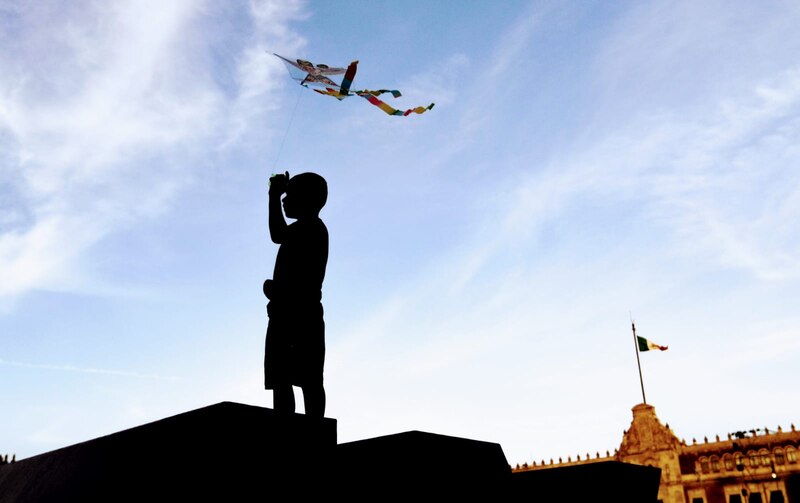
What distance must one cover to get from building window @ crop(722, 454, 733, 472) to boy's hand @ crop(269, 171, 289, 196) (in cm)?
4227

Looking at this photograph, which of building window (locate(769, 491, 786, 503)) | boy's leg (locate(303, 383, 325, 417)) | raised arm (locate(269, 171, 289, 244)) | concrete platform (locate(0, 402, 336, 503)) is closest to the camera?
concrete platform (locate(0, 402, 336, 503))

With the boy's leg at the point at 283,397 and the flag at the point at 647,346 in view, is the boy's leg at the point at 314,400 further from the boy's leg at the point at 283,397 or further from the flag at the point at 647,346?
the flag at the point at 647,346

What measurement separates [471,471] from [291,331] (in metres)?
1.72

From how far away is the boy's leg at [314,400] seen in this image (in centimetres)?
479

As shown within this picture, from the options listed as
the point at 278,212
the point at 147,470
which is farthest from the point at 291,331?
the point at 147,470

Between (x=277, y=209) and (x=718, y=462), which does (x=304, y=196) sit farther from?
(x=718, y=462)

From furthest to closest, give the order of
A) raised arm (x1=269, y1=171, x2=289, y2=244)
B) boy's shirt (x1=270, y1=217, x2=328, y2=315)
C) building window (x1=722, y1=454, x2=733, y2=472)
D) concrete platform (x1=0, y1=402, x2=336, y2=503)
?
building window (x1=722, y1=454, x2=733, y2=472) → raised arm (x1=269, y1=171, x2=289, y2=244) → boy's shirt (x1=270, y1=217, x2=328, y2=315) → concrete platform (x1=0, y1=402, x2=336, y2=503)

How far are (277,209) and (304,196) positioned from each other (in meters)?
0.27

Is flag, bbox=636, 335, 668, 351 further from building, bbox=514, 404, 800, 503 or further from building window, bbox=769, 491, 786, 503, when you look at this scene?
building window, bbox=769, 491, 786, 503

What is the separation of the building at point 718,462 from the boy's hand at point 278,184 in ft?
131

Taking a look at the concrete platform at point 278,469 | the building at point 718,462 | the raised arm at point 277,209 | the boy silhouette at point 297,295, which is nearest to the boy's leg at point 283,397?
the boy silhouette at point 297,295

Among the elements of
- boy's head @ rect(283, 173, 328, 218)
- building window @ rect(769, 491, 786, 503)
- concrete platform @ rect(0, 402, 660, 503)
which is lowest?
building window @ rect(769, 491, 786, 503)

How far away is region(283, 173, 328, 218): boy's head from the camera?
535cm

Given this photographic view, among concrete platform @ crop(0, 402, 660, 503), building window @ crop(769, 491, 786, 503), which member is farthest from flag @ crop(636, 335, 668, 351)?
concrete platform @ crop(0, 402, 660, 503)
